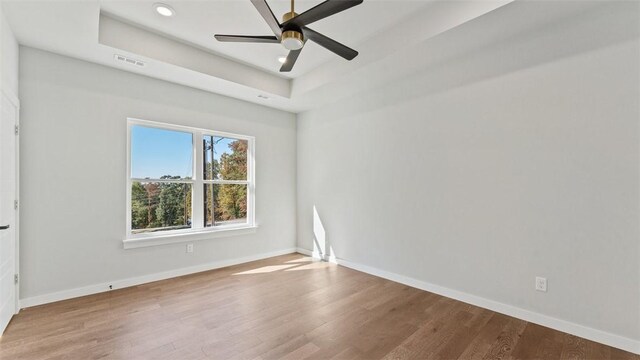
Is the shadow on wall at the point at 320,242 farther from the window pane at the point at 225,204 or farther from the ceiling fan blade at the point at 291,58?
the ceiling fan blade at the point at 291,58

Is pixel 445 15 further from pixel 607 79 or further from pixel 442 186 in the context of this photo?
pixel 442 186

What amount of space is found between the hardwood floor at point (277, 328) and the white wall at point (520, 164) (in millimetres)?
414

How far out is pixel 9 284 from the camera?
104 inches

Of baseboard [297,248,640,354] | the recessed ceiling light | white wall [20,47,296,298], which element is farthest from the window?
baseboard [297,248,640,354]

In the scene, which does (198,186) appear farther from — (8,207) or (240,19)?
(240,19)

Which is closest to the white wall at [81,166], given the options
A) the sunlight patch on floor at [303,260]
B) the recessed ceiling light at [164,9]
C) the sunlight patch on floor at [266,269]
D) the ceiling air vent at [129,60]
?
the ceiling air vent at [129,60]

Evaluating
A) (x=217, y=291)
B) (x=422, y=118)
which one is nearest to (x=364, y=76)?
(x=422, y=118)

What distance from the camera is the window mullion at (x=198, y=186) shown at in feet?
14.1

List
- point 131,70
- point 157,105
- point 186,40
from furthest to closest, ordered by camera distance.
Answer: point 157,105, point 131,70, point 186,40

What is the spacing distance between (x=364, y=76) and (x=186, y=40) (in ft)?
7.11

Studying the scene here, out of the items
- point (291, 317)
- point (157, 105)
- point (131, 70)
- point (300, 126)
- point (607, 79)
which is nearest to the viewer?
point (607, 79)

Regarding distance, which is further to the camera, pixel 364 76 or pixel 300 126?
pixel 300 126

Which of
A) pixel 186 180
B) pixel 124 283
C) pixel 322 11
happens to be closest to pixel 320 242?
pixel 186 180

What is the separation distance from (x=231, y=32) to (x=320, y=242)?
344 centimetres
